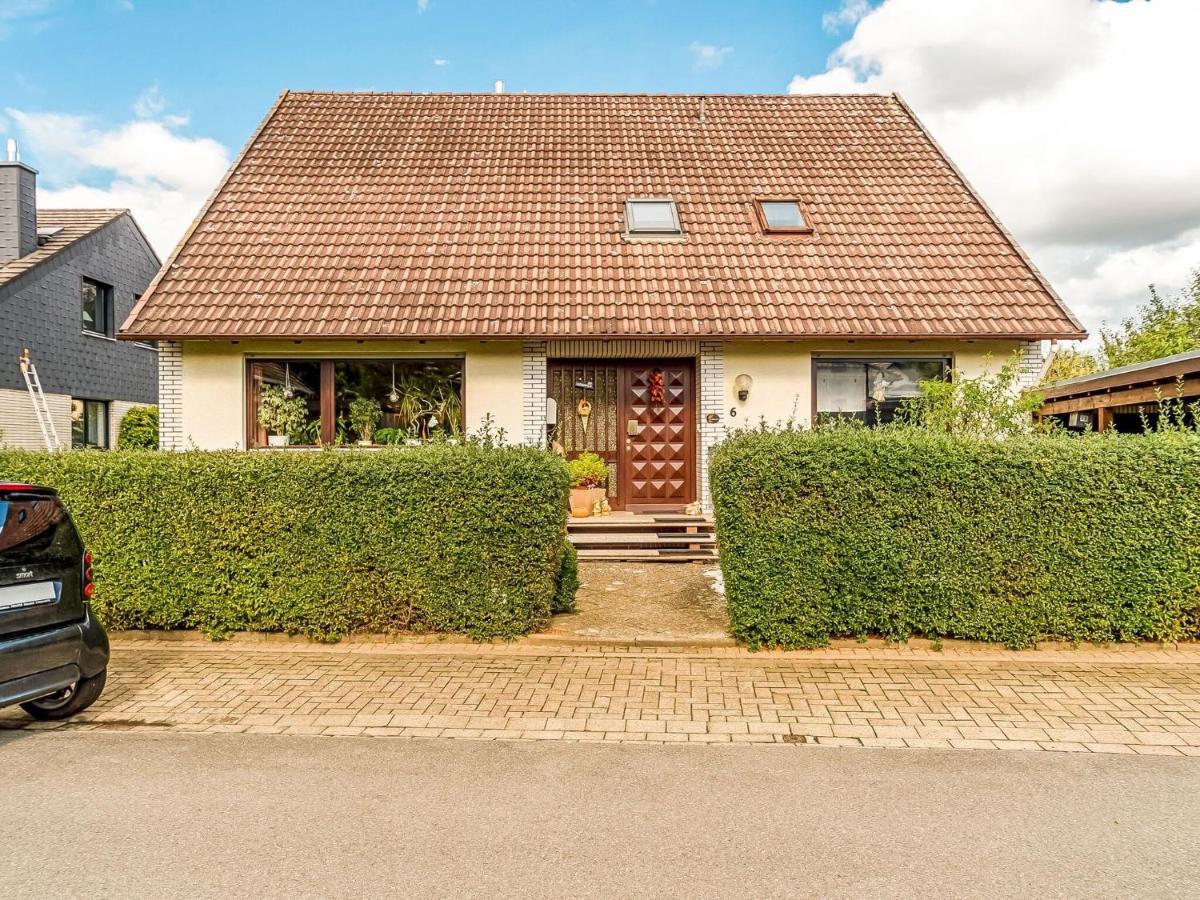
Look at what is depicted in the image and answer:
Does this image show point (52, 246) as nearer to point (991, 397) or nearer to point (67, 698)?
point (67, 698)

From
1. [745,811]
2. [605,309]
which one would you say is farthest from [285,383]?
[745,811]

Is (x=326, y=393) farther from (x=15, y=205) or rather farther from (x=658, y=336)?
(x=15, y=205)

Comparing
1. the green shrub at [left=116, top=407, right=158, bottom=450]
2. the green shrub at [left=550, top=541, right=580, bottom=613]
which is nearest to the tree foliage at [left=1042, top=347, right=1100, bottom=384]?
the green shrub at [left=550, top=541, right=580, bottom=613]

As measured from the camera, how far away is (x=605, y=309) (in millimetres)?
10617

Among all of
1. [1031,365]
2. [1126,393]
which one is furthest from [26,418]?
[1126,393]

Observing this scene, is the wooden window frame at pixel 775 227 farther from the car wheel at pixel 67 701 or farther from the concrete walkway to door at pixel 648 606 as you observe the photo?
the car wheel at pixel 67 701

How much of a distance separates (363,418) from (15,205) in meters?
11.7

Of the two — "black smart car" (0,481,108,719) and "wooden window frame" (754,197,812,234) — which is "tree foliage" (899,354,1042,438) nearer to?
"wooden window frame" (754,197,812,234)

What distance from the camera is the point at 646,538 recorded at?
10391 mm

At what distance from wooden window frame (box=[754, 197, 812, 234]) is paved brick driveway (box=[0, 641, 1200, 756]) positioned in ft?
24.2

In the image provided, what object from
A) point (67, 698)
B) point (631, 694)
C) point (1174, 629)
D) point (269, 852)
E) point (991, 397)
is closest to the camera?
point (269, 852)

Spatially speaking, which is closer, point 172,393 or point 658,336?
point 658,336

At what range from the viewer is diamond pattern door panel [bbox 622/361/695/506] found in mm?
11562

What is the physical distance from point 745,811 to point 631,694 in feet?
6.08
